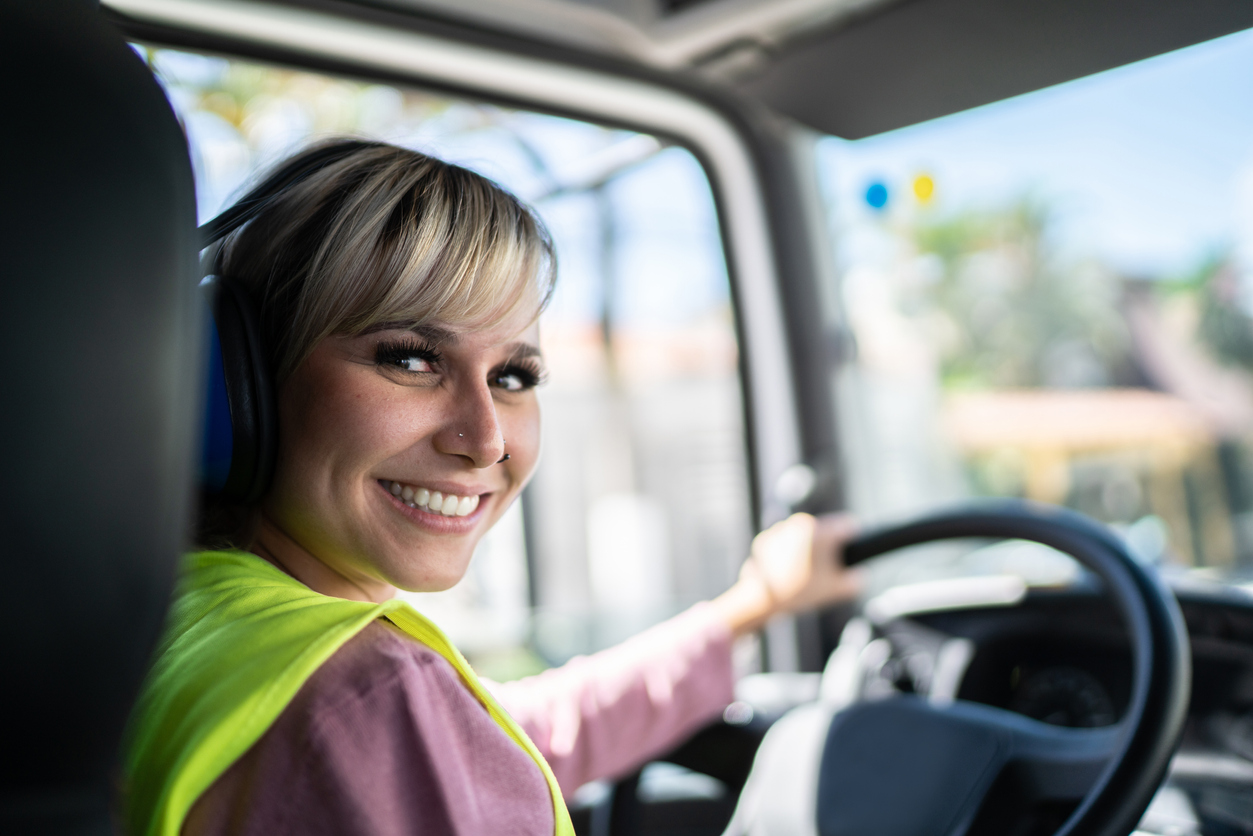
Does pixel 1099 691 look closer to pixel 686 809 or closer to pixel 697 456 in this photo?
pixel 686 809

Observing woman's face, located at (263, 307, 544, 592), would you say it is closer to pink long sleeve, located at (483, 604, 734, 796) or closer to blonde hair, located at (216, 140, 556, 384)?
blonde hair, located at (216, 140, 556, 384)

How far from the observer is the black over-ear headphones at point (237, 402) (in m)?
0.81

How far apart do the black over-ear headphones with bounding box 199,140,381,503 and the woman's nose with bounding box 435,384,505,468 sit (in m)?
0.15

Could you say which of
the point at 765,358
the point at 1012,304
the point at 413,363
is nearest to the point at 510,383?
the point at 413,363

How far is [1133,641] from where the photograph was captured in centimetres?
116

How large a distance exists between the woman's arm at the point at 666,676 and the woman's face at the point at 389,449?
1.36 feet

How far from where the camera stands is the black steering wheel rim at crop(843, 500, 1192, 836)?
0.97 metres

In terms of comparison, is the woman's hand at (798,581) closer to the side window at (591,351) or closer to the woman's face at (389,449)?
the side window at (591,351)

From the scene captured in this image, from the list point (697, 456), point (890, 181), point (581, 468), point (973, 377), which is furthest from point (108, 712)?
point (973, 377)

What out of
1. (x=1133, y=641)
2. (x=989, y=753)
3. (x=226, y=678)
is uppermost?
(x=226, y=678)

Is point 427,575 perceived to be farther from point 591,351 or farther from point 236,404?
point 591,351

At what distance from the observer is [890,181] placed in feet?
5.58

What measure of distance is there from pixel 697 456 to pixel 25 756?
13.9 ft

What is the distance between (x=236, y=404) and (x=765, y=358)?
123 cm
